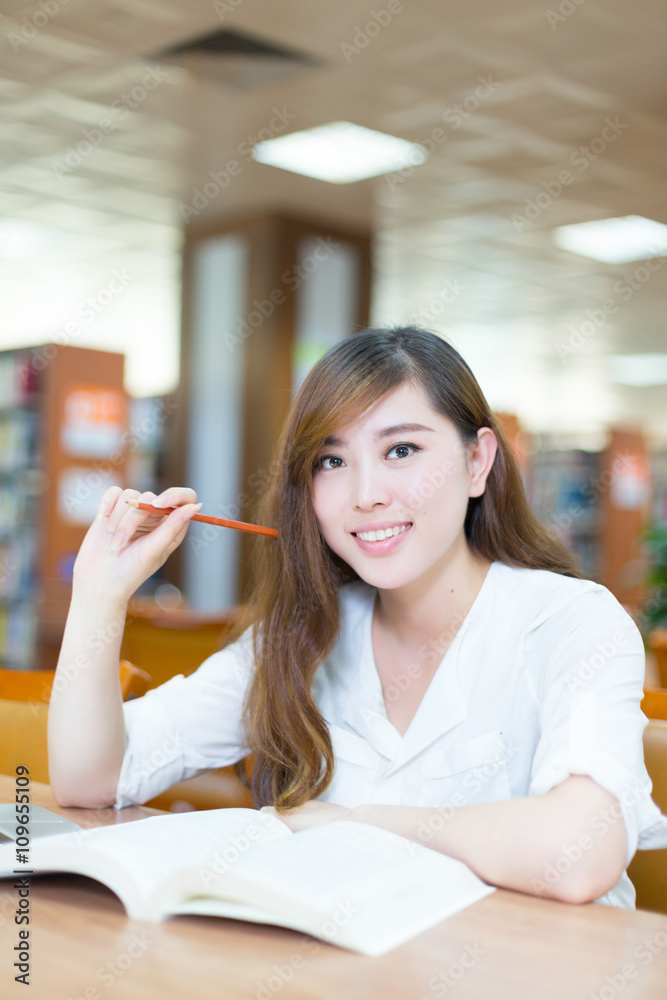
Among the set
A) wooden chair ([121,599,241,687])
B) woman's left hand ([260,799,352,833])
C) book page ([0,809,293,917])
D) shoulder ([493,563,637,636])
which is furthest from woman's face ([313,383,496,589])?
wooden chair ([121,599,241,687])

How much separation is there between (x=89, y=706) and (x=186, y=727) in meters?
0.17

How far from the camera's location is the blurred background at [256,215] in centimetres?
398

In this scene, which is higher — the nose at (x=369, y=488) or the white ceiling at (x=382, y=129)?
the white ceiling at (x=382, y=129)

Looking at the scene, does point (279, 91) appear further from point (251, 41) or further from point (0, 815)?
point (0, 815)

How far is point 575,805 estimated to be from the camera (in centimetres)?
103

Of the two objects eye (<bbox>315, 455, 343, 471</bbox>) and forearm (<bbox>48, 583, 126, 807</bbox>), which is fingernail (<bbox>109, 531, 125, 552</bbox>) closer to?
forearm (<bbox>48, 583, 126, 807</bbox>)

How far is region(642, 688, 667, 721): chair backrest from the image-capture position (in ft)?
4.85

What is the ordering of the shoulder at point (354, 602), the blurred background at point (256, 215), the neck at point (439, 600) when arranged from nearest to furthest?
the neck at point (439, 600) → the shoulder at point (354, 602) → the blurred background at point (256, 215)

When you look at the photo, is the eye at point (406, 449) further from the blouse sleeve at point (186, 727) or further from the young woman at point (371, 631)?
the blouse sleeve at point (186, 727)

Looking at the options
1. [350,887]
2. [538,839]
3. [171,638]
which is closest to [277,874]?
[350,887]

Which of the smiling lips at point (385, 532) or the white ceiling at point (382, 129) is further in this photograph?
the white ceiling at point (382, 129)

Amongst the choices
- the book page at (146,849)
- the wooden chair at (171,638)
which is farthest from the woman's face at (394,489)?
the wooden chair at (171,638)

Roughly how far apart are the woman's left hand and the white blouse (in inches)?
5.3

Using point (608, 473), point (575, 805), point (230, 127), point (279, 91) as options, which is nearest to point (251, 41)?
point (279, 91)
